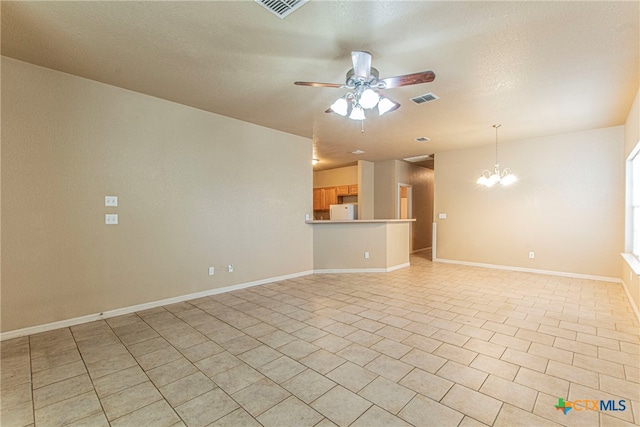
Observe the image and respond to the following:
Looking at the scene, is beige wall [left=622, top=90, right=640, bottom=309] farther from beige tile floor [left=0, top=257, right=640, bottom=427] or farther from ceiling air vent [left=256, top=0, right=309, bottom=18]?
ceiling air vent [left=256, top=0, right=309, bottom=18]

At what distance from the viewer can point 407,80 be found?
2215 millimetres

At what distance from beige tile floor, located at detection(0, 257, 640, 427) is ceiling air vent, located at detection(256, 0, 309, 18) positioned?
8.82ft

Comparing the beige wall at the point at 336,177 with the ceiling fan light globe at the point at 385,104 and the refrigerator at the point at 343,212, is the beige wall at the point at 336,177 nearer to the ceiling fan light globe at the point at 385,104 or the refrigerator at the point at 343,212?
the refrigerator at the point at 343,212

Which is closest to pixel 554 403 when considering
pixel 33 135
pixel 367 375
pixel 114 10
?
pixel 367 375

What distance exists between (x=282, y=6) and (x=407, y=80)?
1.09 metres

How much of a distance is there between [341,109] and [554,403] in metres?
2.74

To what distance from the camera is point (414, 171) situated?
8.31 m

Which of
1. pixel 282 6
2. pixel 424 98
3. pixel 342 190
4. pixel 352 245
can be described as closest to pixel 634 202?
pixel 424 98

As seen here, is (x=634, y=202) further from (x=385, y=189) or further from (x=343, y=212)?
(x=343, y=212)

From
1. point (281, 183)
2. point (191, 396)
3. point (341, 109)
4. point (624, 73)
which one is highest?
point (624, 73)

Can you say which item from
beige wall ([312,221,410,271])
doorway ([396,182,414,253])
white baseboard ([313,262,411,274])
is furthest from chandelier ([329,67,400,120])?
doorway ([396,182,414,253])

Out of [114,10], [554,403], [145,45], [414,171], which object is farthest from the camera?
[414,171]

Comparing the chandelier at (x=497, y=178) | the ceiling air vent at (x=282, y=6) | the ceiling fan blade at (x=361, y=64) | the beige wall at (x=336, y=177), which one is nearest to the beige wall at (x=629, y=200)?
the chandelier at (x=497, y=178)

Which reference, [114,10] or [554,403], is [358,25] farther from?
[554,403]
